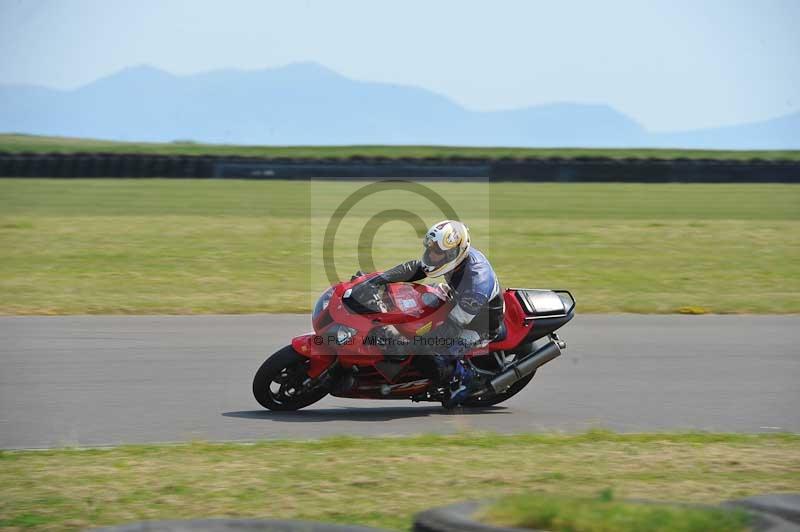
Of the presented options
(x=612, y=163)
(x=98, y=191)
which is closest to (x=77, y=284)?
(x=98, y=191)

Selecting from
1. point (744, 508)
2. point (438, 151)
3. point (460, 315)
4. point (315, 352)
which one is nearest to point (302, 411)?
point (315, 352)

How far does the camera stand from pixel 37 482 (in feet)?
18.4

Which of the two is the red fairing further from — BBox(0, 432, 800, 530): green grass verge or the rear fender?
BBox(0, 432, 800, 530): green grass verge

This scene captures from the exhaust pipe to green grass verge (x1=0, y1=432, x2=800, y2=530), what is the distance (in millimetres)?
1052

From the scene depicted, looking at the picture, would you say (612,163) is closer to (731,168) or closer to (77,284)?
(731,168)

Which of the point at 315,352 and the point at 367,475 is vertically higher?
the point at 315,352

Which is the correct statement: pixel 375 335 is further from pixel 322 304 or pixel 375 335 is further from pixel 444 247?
pixel 444 247

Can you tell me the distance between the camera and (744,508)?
491 centimetres

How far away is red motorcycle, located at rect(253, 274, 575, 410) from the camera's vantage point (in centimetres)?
770

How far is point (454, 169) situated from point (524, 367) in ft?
83.9

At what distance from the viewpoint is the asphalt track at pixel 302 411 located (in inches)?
290

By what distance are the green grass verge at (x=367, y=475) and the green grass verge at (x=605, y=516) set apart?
0.60 metres

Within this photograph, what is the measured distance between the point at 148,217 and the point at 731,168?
64.6 ft

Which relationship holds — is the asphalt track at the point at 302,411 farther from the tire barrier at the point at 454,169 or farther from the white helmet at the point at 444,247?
the tire barrier at the point at 454,169
